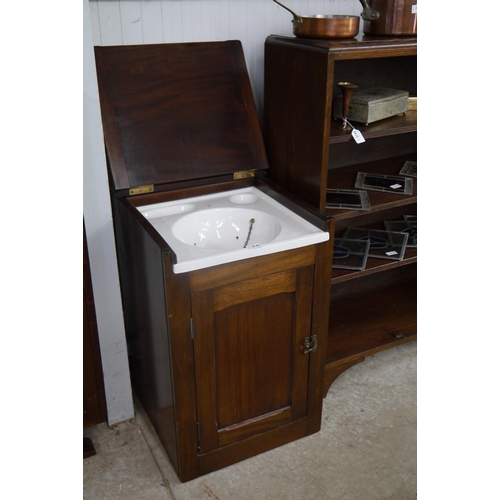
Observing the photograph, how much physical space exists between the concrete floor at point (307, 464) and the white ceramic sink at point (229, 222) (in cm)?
81

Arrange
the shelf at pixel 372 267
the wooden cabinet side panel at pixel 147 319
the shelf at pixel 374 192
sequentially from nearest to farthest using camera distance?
1. the wooden cabinet side panel at pixel 147 319
2. the shelf at pixel 374 192
3. the shelf at pixel 372 267

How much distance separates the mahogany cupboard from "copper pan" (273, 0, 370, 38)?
0.31 m

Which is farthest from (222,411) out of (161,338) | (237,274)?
(237,274)

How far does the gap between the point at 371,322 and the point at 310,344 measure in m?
0.69

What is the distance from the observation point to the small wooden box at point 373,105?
80.4 inches

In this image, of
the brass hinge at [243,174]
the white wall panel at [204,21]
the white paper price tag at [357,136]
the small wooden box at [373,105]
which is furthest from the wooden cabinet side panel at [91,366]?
the small wooden box at [373,105]

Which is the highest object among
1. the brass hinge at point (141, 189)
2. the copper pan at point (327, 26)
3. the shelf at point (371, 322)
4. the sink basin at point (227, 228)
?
the copper pan at point (327, 26)

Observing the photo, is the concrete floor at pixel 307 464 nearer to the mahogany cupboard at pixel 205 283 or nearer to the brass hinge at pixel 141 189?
the mahogany cupboard at pixel 205 283

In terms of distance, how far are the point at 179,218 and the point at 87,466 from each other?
0.97 m

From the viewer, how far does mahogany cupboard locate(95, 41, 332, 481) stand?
5.56 feet

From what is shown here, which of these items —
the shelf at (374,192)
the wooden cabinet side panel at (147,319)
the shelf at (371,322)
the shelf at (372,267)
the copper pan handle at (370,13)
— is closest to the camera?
the wooden cabinet side panel at (147,319)

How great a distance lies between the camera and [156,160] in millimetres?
1934

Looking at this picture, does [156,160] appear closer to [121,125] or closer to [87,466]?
[121,125]

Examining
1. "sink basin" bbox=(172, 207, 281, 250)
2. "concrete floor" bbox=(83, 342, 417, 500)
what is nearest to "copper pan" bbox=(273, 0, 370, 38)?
"sink basin" bbox=(172, 207, 281, 250)
